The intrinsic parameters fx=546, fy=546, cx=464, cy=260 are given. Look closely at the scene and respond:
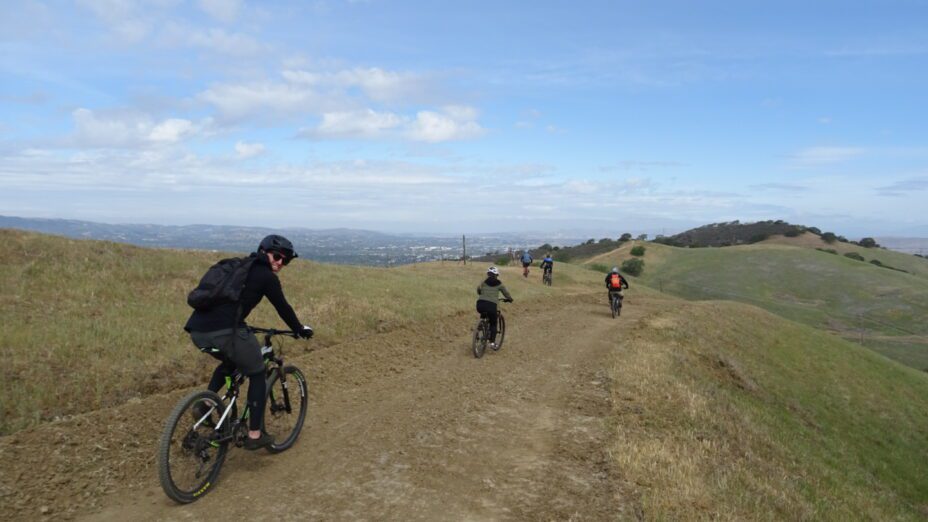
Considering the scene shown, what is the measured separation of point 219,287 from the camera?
5.91 meters

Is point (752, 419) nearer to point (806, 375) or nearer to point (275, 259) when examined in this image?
point (275, 259)

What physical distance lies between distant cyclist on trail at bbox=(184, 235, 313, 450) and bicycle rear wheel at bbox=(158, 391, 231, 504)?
0.42 m

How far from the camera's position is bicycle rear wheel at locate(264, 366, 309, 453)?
7.04 m

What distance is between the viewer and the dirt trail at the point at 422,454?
5.73 m

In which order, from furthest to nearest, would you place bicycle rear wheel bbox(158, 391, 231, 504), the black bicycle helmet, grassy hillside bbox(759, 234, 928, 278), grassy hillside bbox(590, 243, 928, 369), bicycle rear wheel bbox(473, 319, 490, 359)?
1. grassy hillside bbox(759, 234, 928, 278)
2. grassy hillside bbox(590, 243, 928, 369)
3. bicycle rear wheel bbox(473, 319, 490, 359)
4. the black bicycle helmet
5. bicycle rear wheel bbox(158, 391, 231, 504)

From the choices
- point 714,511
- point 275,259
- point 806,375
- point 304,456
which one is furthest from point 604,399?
point 806,375

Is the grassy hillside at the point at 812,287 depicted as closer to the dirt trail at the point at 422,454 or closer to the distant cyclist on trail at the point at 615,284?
the distant cyclist on trail at the point at 615,284

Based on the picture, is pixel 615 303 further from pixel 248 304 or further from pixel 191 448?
pixel 191 448

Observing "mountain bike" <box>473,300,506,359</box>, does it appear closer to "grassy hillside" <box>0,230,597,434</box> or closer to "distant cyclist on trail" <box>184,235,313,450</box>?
"grassy hillside" <box>0,230,597,434</box>

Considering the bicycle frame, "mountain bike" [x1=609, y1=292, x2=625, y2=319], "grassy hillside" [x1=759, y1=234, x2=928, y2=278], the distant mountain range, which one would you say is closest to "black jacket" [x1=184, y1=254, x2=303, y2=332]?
the bicycle frame

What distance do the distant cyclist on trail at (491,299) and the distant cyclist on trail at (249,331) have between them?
7.69 meters

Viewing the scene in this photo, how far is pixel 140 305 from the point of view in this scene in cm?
1356

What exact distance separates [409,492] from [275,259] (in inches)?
122

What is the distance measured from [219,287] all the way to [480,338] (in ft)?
28.4
